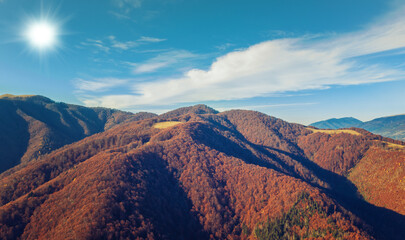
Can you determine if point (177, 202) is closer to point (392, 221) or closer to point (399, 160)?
point (392, 221)

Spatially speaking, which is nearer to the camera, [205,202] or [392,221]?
[205,202]

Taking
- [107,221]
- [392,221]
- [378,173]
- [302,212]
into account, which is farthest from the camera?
[378,173]

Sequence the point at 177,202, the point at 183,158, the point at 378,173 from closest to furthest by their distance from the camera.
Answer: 1. the point at 177,202
2. the point at 183,158
3. the point at 378,173

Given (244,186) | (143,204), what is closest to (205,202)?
(244,186)

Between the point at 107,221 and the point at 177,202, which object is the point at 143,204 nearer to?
the point at 107,221

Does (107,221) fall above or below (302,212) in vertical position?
above

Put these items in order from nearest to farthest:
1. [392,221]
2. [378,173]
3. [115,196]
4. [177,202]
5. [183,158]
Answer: [115,196] → [177,202] → [392,221] → [183,158] → [378,173]

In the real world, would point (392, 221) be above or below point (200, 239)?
below

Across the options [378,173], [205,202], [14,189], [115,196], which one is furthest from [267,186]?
[14,189]

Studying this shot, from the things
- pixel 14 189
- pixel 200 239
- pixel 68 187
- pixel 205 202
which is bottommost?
pixel 200 239
